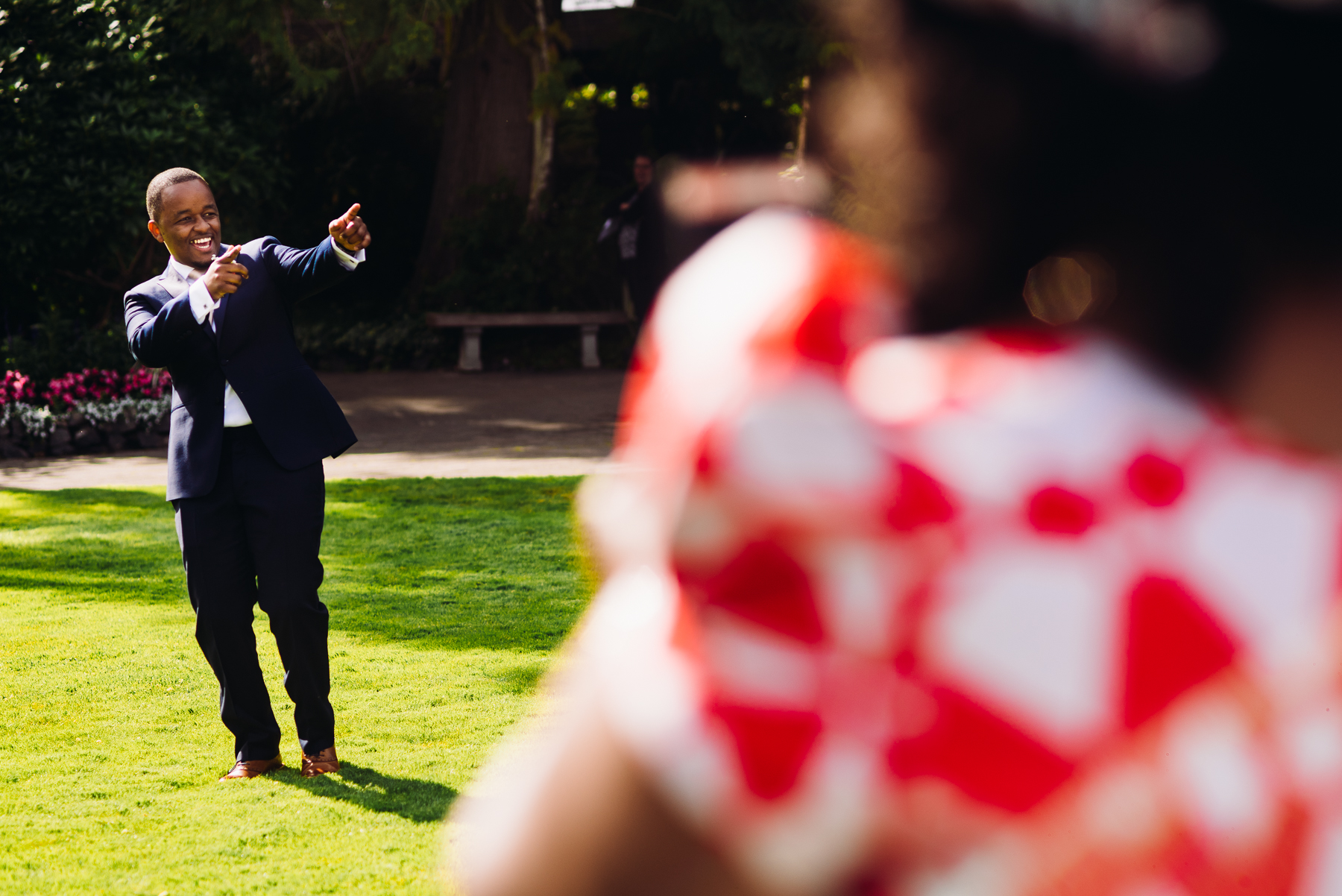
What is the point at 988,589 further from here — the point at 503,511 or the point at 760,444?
the point at 503,511

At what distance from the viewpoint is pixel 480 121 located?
1866cm

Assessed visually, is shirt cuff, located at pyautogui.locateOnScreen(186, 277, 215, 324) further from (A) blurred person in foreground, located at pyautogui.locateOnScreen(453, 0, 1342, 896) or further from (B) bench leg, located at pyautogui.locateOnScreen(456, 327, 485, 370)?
(B) bench leg, located at pyautogui.locateOnScreen(456, 327, 485, 370)

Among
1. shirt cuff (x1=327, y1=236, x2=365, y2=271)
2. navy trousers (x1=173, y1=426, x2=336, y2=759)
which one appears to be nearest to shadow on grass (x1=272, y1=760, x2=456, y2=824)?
navy trousers (x1=173, y1=426, x2=336, y2=759)

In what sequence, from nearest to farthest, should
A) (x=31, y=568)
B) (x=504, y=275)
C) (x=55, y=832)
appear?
(x=55, y=832) → (x=31, y=568) → (x=504, y=275)

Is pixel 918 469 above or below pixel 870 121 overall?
below

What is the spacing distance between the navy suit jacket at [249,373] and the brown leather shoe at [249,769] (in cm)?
93

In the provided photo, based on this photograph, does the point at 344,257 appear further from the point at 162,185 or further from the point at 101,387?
the point at 101,387

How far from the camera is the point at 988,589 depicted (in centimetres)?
83

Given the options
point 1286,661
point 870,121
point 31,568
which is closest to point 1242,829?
point 1286,661

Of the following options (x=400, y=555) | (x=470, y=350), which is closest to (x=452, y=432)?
(x=400, y=555)

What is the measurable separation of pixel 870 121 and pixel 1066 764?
0.42 meters

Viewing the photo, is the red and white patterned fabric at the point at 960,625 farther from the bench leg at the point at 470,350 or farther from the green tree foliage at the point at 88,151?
the bench leg at the point at 470,350

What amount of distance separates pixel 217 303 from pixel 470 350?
1323cm

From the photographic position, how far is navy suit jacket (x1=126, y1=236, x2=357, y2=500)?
4.55 meters
